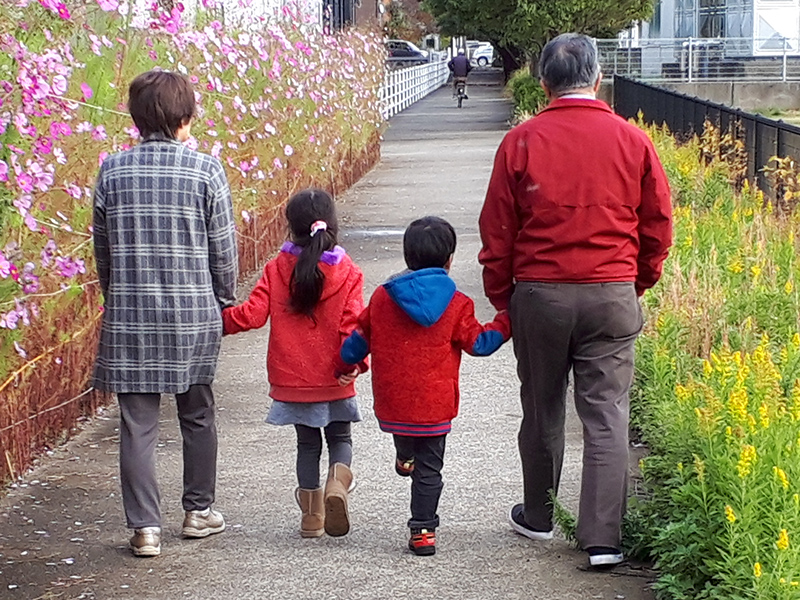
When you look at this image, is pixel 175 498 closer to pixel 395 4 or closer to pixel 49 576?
pixel 49 576

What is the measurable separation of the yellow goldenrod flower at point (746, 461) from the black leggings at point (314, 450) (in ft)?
4.86

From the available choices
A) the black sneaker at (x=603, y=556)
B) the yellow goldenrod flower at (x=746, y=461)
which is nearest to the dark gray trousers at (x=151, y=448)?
the black sneaker at (x=603, y=556)

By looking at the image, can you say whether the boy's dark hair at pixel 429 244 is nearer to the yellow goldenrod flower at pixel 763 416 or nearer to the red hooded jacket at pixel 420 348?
the red hooded jacket at pixel 420 348

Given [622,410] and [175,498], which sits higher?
[622,410]

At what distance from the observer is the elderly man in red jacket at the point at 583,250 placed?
4.62m

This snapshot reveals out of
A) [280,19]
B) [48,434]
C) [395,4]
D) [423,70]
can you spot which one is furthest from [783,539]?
[395,4]

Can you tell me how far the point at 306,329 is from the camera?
511 cm

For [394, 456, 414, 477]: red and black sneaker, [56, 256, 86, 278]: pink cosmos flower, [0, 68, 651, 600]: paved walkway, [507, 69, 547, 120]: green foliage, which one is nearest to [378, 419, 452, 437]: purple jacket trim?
[394, 456, 414, 477]: red and black sneaker

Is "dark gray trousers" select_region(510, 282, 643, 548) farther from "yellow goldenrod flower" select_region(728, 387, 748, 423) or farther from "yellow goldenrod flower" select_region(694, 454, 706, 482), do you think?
"yellow goldenrod flower" select_region(728, 387, 748, 423)

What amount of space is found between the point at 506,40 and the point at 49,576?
1214 inches

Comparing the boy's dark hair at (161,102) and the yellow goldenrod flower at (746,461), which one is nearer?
the yellow goldenrod flower at (746,461)

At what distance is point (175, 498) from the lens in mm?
5875

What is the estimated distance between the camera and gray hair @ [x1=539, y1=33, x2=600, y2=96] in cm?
470

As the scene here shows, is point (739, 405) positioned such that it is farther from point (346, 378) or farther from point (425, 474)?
point (346, 378)
